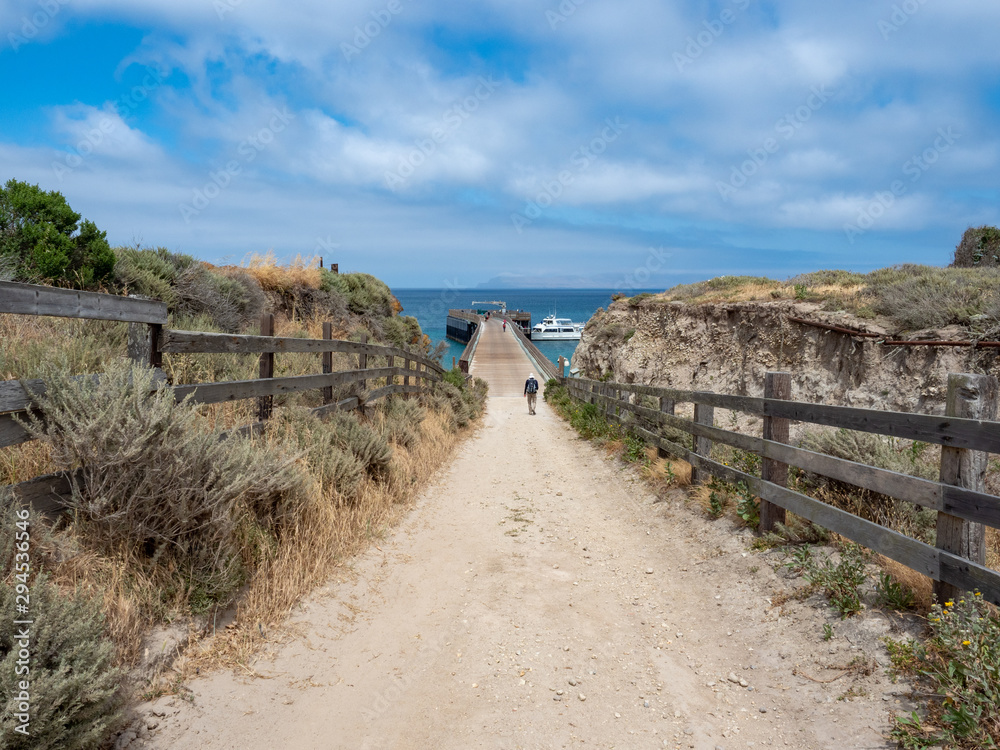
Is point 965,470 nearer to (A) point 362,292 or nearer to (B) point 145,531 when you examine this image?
(B) point 145,531

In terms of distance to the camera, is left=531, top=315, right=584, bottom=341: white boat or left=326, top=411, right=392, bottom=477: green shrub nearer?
left=326, top=411, right=392, bottom=477: green shrub

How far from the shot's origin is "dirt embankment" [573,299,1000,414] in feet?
37.0

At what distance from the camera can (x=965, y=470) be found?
310cm

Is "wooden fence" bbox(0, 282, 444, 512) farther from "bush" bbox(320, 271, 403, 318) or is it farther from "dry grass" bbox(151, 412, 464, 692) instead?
"bush" bbox(320, 271, 403, 318)

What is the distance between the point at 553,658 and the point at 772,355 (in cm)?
1389

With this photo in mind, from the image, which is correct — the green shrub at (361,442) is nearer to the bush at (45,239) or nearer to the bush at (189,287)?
the bush at (189,287)

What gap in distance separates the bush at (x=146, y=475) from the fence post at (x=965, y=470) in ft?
13.1

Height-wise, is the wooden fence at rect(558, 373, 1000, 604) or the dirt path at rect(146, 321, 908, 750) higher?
the wooden fence at rect(558, 373, 1000, 604)

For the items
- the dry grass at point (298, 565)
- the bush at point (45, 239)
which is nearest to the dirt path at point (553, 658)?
the dry grass at point (298, 565)

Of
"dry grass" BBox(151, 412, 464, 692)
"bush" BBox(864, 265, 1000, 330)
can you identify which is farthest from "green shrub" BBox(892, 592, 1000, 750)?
"bush" BBox(864, 265, 1000, 330)

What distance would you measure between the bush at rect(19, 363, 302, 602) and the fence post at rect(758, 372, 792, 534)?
3986mm

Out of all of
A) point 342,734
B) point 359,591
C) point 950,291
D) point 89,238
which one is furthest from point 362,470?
point 950,291

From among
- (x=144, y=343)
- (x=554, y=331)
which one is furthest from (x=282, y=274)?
(x=554, y=331)

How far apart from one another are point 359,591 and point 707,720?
2.47 metres
